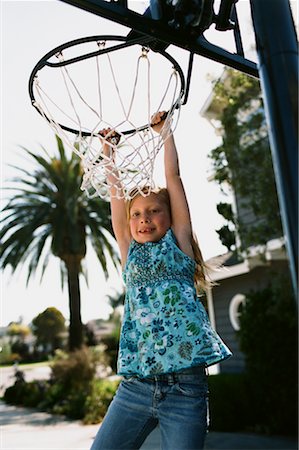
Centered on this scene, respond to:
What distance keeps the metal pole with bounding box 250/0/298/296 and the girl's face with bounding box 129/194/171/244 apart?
85 centimetres

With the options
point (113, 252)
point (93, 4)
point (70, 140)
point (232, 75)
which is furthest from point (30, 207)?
point (93, 4)

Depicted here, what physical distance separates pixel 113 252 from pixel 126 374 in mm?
11891

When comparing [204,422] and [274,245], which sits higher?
[274,245]

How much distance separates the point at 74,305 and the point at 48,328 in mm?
23413

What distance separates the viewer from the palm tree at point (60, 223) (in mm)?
12883

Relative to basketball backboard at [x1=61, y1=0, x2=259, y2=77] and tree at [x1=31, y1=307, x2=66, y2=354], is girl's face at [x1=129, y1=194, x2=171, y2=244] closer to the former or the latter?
basketball backboard at [x1=61, y1=0, x2=259, y2=77]

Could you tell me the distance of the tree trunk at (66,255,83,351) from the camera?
12.8 m

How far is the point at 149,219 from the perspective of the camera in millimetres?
2295

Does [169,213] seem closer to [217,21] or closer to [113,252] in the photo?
[217,21]

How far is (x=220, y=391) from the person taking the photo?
23.2 feet

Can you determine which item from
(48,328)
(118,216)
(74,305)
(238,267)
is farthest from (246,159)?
(48,328)

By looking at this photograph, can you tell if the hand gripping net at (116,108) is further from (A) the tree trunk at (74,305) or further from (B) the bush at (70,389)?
(A) the tree trunk at (74,305)

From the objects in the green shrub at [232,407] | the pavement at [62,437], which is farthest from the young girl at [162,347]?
the green shrub at [232,407]

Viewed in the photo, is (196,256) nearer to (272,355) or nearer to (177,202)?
(177,202)
